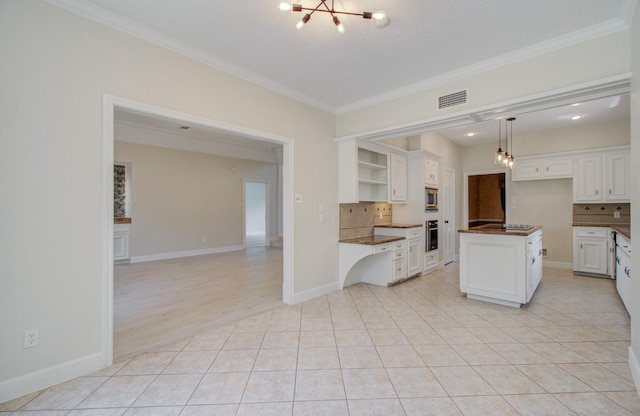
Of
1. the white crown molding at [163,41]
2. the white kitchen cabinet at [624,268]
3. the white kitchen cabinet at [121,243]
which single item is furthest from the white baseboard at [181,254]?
the white kitchen cabinet at [624,268]

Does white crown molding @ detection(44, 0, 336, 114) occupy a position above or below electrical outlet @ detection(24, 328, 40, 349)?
above

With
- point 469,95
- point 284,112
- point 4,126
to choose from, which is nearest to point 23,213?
point 4,126

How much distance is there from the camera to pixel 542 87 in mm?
2730

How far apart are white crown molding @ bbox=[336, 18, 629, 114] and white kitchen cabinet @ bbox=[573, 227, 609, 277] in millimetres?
4045

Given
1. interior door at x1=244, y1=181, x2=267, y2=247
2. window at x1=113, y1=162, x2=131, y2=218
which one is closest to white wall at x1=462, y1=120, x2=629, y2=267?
window at x1=113, y1=162, x2=131, y2=218

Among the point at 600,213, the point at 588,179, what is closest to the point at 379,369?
the point at 588,179

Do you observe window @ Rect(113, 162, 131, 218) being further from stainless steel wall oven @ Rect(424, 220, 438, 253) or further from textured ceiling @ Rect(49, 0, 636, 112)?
stainless steel wall oven @ Rect(424, 220, 438, 253)

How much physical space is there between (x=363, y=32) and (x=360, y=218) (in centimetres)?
300

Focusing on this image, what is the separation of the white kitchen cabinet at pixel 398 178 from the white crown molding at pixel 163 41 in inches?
87.0

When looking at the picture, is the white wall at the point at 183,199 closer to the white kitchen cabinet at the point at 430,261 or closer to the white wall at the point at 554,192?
the white kitchen cabinet at the point at 430,261

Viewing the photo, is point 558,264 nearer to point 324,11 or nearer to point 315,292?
point 315,292

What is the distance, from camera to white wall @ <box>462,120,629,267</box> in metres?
5.50

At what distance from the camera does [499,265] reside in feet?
12.3

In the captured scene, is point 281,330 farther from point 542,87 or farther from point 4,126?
point 542,87
